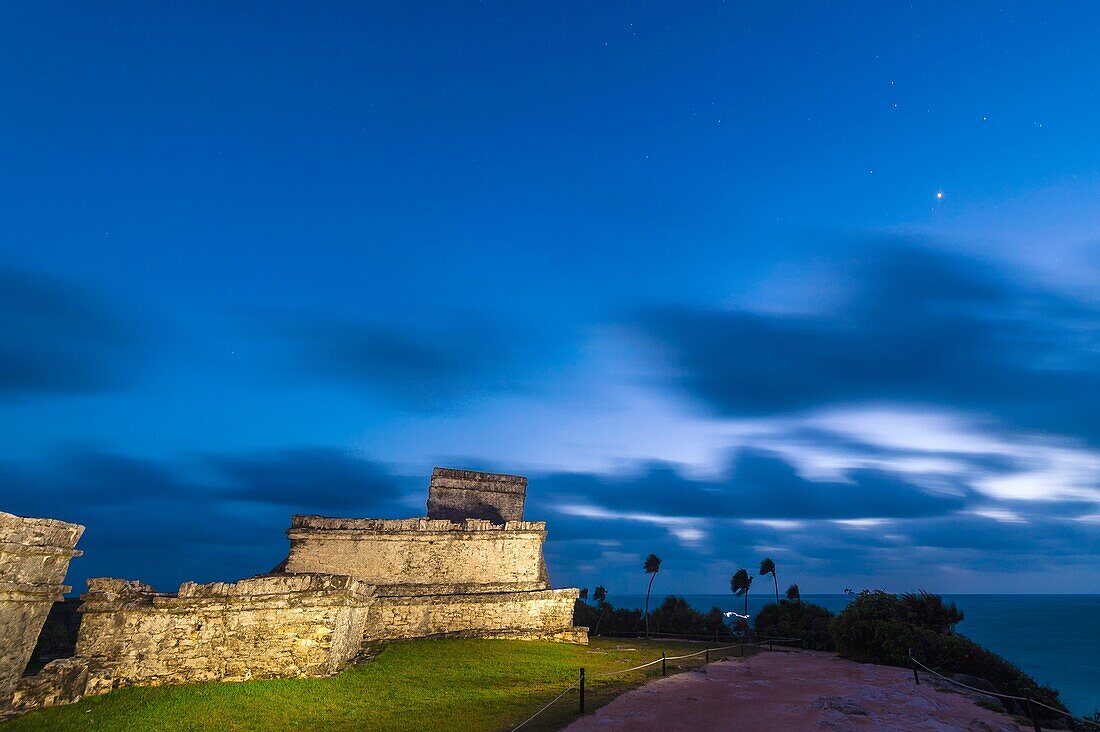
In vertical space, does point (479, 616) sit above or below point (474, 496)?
below

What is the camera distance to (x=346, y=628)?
15906 mm

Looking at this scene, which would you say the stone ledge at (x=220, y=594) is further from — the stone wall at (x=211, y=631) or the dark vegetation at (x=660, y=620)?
the dark vegetation at (x=660, y=620)

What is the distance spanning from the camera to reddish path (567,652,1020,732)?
40.7ft

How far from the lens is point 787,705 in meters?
14.5

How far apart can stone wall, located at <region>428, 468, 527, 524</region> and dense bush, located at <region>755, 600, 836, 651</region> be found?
57.1 ft

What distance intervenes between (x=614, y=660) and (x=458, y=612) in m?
6.75

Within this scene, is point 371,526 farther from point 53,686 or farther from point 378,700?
point 53,686

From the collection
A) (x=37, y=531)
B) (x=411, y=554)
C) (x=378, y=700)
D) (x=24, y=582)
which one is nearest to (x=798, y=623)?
(x=411, y=554)

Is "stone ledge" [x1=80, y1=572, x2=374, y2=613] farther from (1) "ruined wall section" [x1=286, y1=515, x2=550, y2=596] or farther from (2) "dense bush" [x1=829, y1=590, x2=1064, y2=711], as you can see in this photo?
(2) "dense bush" [x1=829, y1=590, x2=1064, y2=711]

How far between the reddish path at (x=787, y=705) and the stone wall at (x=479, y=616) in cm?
750

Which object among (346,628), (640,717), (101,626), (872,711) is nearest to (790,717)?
(872,711)

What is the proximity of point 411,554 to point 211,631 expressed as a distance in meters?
10.5

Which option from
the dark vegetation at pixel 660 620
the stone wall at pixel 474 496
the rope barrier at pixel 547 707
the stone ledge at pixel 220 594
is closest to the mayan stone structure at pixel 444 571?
the stone wall at pixel 474 496

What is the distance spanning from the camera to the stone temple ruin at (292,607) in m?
11.5
